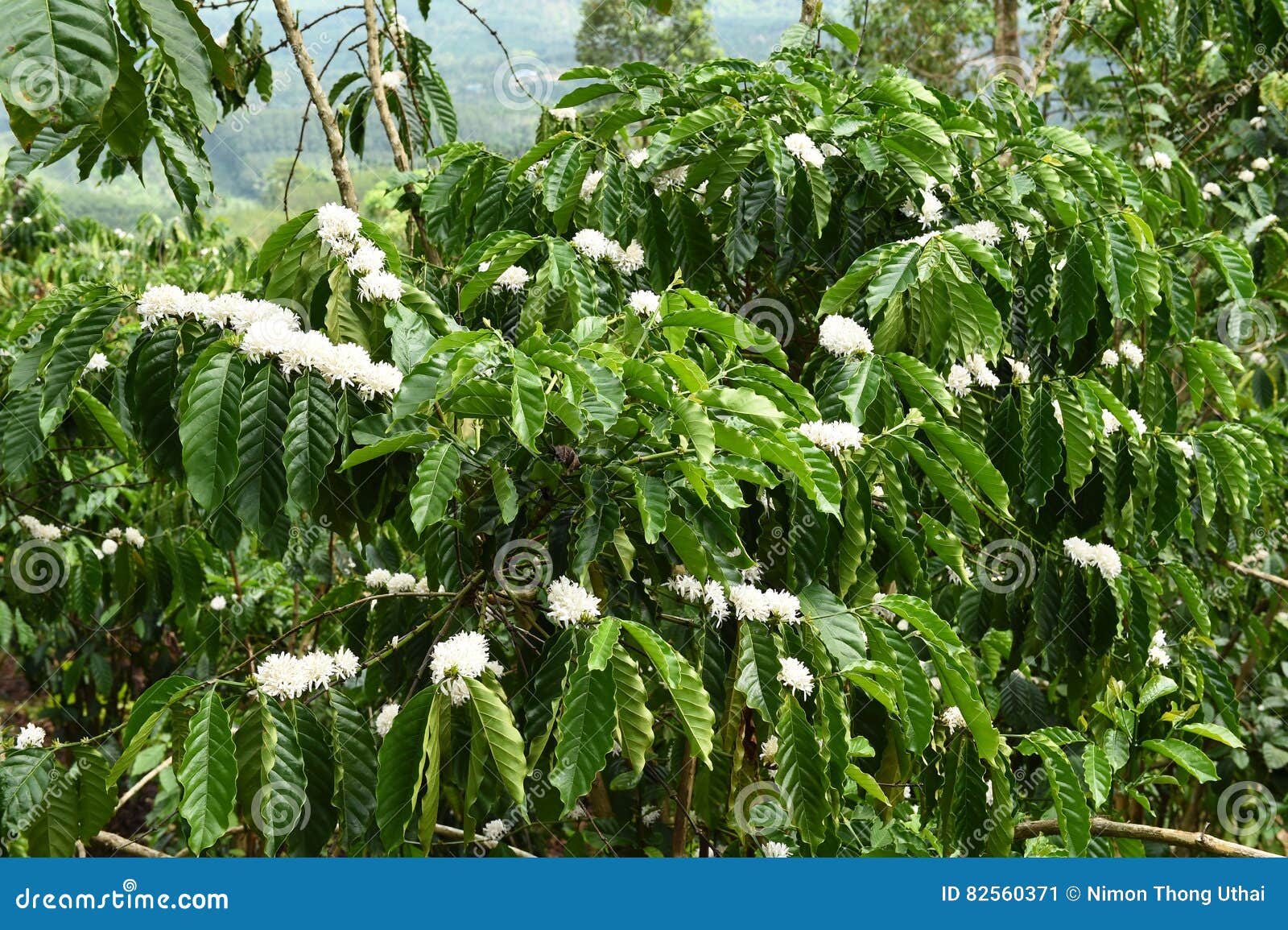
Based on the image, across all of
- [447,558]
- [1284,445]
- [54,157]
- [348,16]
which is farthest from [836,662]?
[348,16]

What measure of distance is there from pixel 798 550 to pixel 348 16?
242cm

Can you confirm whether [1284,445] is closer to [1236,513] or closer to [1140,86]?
[1236,513]

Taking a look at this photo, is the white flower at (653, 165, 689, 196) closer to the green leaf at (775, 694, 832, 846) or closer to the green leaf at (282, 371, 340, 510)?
the green leaf at (282, 371, 340, 510)

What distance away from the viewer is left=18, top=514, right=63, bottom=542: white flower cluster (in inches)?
102

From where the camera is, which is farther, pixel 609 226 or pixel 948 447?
pixel 609 226

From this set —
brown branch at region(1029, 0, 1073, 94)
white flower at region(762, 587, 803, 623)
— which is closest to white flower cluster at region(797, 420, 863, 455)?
white flower at region(762, 587, 803, 623)

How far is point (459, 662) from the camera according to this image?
1276 millimetres

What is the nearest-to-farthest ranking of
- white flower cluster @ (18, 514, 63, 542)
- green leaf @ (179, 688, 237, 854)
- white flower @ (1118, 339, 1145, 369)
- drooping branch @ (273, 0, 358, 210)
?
green leaf @ (179, 688, 237, 854)
drooping branch @ (273, 0, 358, 210)
white flower @ (1118, 339, 1145, 369)
white flower cluster @ (18, 514, 63, 542)

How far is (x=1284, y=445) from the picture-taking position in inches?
109

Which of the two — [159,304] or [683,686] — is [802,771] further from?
[159,304]

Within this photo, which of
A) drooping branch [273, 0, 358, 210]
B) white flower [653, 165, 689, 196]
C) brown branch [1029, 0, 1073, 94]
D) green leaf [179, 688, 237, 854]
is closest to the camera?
green leaf [179, 688, 237, 854]

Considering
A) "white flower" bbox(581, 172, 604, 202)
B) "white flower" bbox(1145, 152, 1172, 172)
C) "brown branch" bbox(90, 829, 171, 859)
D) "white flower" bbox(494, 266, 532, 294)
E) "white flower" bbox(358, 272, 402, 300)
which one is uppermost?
"white flower" bbox(1145, 152, 1172, 172)

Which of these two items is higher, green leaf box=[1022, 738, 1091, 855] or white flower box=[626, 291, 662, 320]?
white flower box=[626, 291, 662, 320]

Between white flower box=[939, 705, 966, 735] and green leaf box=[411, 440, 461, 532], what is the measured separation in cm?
111
